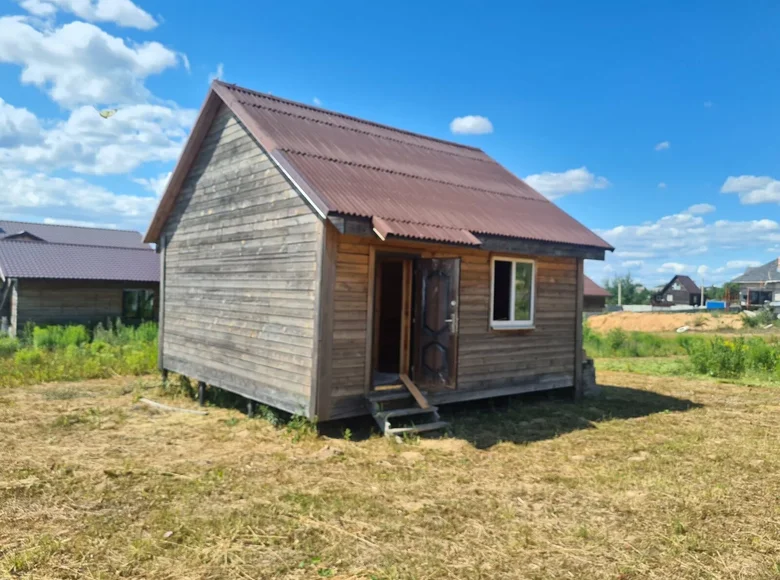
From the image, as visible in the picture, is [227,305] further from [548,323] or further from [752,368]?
[752,368]

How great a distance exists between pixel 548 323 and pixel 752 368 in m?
9.41

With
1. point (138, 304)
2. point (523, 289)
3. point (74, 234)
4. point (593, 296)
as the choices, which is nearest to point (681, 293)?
point (593, 296)

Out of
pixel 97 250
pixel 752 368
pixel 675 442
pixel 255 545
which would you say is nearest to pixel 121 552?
pixel 255 545

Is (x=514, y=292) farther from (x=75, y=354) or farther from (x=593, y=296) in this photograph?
(x=593, y=296)

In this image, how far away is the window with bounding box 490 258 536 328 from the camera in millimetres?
10906

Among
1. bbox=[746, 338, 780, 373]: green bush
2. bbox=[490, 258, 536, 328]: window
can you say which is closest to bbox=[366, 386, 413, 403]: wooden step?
bbox=[490, 258, 536, 328]: window

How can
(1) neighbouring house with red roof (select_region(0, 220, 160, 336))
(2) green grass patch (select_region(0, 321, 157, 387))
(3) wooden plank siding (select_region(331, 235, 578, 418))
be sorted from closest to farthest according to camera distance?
(3) wooden plank siding (select_region(331, 235, 578, 418)) → (2) green grass patch (select_region(0, 321, 157, 387)) → (1) neighbouring house with red roof (select_region(0, 220, 160, 336))

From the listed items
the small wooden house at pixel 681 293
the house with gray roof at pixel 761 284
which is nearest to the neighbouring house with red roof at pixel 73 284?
the house with gray roof at pixel 761 284

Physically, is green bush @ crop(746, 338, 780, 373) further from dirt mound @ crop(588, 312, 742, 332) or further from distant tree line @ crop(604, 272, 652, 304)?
distant tree line @ crop(604, 272, 652, 304)

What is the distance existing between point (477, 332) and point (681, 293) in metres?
84.8

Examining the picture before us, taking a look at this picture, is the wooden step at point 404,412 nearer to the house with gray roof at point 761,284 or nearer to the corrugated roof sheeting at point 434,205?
the corrugated roof sheeting at point 434,205

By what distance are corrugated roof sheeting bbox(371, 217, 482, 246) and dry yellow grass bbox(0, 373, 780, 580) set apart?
117 inches

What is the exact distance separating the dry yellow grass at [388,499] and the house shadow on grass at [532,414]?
0.08 meters

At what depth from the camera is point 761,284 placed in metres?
64.1
